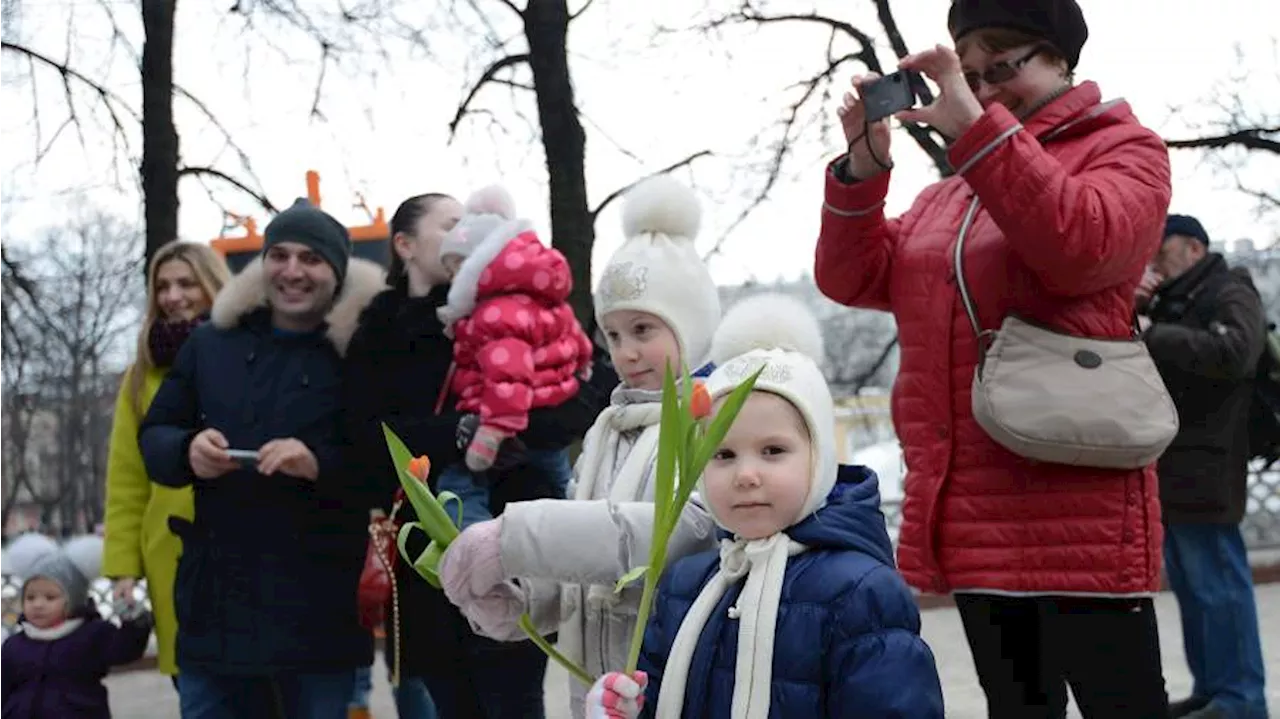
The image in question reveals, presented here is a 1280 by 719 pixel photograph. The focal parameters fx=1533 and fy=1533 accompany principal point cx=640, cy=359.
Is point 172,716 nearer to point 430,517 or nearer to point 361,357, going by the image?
point 361,357

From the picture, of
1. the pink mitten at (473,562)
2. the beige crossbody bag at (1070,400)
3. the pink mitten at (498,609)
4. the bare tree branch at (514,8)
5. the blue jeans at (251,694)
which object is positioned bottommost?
the blue jeans at (251,694)

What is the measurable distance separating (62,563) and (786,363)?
130 inches

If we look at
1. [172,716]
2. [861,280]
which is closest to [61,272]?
[172,716]

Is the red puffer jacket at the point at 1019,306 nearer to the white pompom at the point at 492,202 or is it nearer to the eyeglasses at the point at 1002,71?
the eyeglasses at the point at 1002,71

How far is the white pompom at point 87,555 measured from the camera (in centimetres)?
492

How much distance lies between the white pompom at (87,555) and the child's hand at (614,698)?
3207 mm

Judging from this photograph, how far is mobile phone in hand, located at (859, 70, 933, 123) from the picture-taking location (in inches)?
95.4

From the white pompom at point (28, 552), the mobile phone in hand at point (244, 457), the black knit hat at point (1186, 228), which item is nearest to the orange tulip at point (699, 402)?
the mobile phone in hand at point (244, 457)

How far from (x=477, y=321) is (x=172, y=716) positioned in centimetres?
383

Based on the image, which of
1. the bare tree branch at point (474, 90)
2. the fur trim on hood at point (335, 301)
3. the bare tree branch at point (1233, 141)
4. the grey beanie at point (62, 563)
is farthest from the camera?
the bare tree branch at point (1233, 141)

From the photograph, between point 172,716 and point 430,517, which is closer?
point 430,517

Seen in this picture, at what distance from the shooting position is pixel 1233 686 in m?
4.68

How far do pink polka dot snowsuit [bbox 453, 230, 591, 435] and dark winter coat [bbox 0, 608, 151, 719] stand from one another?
175 cm

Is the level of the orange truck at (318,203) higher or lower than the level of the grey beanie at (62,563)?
higher
